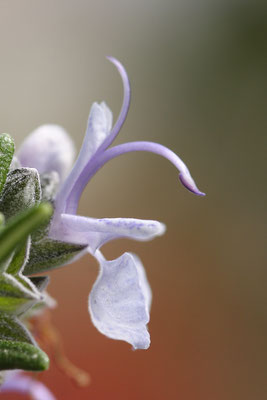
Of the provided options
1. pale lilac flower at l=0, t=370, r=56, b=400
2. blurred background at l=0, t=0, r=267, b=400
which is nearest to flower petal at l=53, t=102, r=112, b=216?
pale lilac flower at l=0, t=370, r=56, b=400

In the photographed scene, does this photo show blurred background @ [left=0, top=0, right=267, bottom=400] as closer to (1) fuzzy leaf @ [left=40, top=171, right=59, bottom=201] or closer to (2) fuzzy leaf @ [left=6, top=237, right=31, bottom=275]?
(1) fuzzy leaf @ [left=40, top=171, right=59, bottom=201]

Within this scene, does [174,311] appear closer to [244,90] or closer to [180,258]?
[180,258]

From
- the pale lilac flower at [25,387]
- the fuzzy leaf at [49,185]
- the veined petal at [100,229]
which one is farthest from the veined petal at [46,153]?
the pale lilac flower at [25,387]

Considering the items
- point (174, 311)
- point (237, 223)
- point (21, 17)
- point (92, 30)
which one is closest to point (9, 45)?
point (21, 17)

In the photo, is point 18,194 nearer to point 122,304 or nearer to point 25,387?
point 122,304

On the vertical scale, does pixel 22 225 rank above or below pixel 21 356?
above

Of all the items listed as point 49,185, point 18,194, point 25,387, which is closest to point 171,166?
point 25,387
